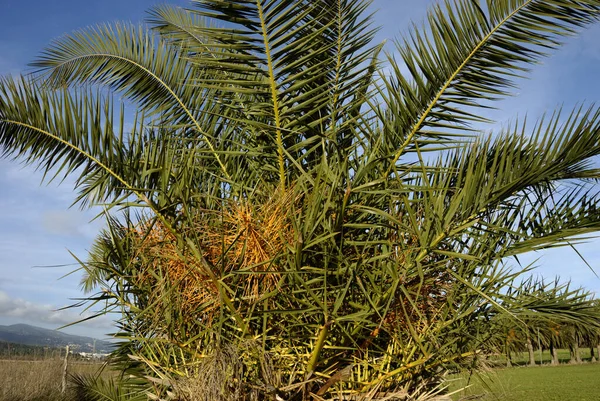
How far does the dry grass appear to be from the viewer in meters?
11.8

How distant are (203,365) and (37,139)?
2063 millimetres

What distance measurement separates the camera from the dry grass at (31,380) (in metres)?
11.8

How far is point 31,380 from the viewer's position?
12695 mm

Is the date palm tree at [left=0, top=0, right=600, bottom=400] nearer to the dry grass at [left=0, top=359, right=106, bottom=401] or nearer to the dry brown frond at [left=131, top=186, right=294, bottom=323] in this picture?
the dry brown frond at [left=131, top=186, right=294, bottom=323]

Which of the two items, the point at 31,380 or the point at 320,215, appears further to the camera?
the point at 31,380

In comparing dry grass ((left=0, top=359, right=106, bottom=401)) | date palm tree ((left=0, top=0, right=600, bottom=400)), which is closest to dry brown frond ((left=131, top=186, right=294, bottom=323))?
date palm tree ((left=0, top=0, right=600, bottom=400))

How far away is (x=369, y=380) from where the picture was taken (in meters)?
3.50

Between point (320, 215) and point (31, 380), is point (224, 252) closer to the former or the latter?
point (320, 215)

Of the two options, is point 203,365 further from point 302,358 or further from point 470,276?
point 470,276

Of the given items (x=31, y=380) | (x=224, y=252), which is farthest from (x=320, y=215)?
(x=31, y=380)

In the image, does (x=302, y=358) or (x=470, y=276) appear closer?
(x=302, y=358)

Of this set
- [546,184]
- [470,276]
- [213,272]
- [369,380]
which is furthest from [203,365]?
[546,184]

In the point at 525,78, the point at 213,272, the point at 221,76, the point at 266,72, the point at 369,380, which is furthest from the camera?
the point at 221,76

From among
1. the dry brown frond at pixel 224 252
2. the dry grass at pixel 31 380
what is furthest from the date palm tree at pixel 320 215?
the dry grass at pixel 31 380
